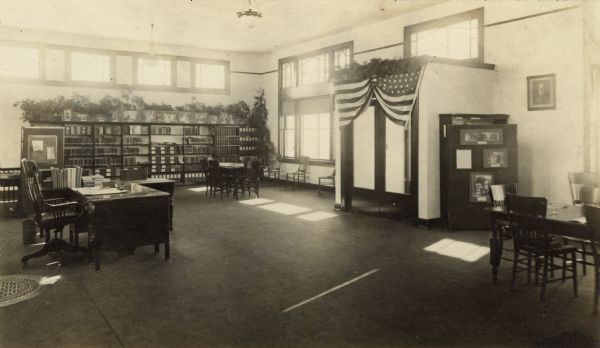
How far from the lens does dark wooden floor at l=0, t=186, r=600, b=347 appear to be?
3361 mm

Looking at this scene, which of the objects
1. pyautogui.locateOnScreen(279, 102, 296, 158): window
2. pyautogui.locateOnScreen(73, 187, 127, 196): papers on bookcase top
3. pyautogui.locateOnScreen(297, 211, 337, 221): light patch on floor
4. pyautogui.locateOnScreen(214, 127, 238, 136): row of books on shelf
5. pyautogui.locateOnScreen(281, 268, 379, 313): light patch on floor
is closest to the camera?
pyautogui.locateOnScreen(281, 268, 379, 313): light patch on floor

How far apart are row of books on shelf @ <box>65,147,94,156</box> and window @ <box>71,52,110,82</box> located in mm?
2014

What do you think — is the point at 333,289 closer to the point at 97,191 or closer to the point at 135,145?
the point at 97,191

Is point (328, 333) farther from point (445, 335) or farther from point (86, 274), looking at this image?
point (86, 274)

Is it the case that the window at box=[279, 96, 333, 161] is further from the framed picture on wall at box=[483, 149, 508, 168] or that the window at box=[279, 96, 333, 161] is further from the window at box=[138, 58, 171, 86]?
the framed picture on wall at box=[483, 149, 508, 168]

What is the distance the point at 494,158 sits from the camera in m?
7.27

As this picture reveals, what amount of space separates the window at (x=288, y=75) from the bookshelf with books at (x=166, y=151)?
3.63 meters

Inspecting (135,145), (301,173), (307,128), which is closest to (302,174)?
(301,173)

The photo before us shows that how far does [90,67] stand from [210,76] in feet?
12.0

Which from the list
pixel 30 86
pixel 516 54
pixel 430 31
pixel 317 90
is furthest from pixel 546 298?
pixel 30 86

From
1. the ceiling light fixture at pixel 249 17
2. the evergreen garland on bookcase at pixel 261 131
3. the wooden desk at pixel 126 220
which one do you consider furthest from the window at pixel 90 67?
the wooden desk at pixel 126 220

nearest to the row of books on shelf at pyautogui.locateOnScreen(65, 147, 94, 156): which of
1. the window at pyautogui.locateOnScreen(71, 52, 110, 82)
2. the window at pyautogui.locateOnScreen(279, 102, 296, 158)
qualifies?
the window at pyautogui.locateOnScreen(71, 52, 110, 82)

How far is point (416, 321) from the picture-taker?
11.9 ft

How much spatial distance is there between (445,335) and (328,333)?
2.91ft
